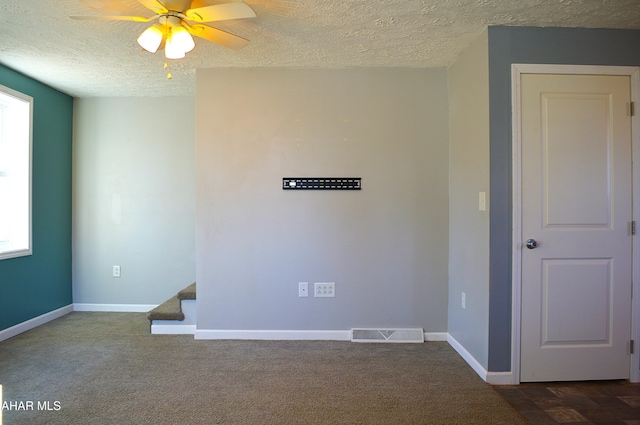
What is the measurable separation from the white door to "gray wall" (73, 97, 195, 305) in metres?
3.22

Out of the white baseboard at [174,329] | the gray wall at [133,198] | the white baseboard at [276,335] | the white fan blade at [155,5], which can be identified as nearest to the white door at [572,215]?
Answer: the white baseboard at [276,335]

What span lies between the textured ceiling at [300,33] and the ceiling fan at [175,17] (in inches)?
4.6

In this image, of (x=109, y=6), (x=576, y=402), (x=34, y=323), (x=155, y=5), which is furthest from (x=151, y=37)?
(x=576, y=402)

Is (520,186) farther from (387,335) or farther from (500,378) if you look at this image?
(387,335)

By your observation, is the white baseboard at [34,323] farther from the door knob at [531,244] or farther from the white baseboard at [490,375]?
the door knob at [531,244]

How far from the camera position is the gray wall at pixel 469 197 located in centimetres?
244

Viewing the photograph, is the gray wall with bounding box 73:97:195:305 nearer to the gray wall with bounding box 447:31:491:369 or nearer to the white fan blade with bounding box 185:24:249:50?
the white fan blade with bounding box 185:24:249:50

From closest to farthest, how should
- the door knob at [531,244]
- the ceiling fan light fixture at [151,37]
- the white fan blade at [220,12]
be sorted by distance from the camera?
the white fan blade at [220,12] → the ceiling fan light fixture at [151,37] → the door knob at [531,244]

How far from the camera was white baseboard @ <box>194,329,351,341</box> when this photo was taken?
10.2 feet

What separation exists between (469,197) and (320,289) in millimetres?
1424

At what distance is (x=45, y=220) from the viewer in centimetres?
361

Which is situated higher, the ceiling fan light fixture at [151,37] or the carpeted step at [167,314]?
the ceiling fan light fixture at [151,37]

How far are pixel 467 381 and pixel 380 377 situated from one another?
572 millimetres

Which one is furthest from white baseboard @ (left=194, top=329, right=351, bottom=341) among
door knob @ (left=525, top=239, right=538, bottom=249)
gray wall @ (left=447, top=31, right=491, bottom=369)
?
door knob @ (left=525, top=239, right=538, bottom=249)
